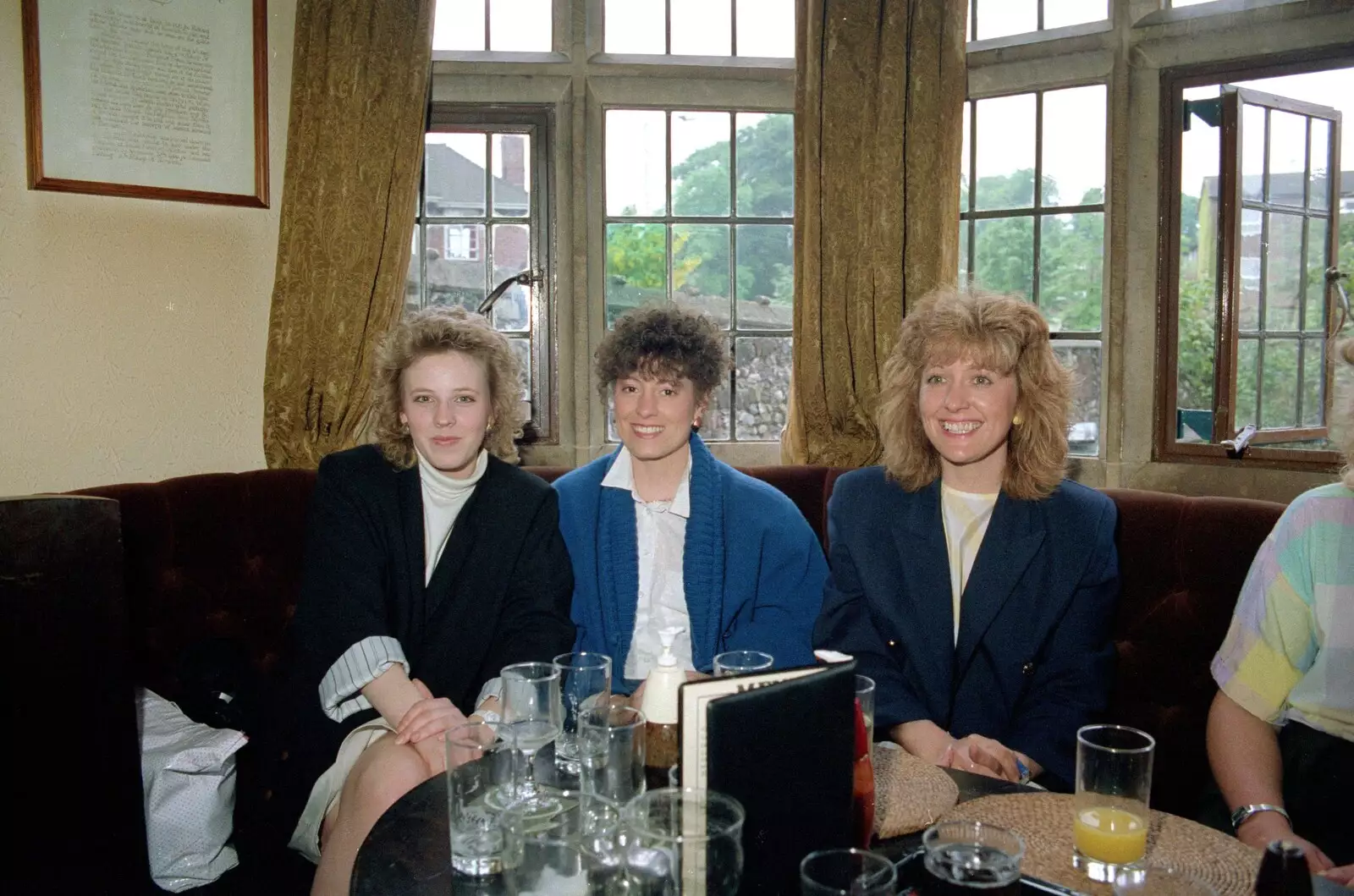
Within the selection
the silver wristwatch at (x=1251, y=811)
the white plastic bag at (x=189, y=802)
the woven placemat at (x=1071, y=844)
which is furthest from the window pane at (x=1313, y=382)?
the white plastic bag at (x=189, y=802)

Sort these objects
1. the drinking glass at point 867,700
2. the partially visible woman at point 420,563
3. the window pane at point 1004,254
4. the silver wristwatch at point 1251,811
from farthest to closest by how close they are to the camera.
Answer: the window pane at point 1004,254, the partially visible woman at point 420,563, the silver wristwatch at point 1251,811, the drinking glass at point 867,700

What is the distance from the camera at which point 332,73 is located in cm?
309

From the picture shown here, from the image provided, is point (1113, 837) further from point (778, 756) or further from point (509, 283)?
point (509, 283)

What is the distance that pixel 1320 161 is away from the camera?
2889 mm

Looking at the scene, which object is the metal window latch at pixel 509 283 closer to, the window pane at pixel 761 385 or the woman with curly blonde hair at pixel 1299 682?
the window pane at pixel 761 385

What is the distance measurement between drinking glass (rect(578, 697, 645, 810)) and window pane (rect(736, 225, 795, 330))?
2438mm

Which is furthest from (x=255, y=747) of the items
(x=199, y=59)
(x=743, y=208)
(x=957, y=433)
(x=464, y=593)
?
(x=743, y=208)

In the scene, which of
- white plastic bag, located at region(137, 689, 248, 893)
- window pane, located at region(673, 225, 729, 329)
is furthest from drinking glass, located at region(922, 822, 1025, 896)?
window pane, located at region(673, 225, 729, 329)

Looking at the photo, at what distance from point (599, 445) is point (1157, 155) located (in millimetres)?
1974

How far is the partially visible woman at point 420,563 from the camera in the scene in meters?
2.00

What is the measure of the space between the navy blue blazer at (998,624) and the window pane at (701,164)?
1.78m

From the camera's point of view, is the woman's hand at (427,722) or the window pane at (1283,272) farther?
the window pane at (1283,272)

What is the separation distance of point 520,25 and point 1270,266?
8.08 feet

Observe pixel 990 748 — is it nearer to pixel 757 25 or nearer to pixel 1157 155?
pixel 1157 155
